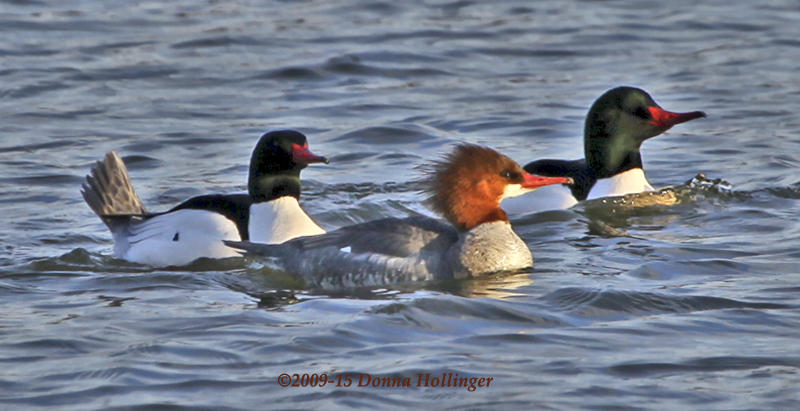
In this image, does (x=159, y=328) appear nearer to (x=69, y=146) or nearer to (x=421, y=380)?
(x=421, y=380)

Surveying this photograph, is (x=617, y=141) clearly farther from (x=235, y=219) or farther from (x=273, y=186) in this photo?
(x=235, y=219)

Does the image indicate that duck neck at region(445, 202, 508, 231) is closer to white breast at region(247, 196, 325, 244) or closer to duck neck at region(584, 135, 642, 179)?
white breast at region(247, 196, 325, 244)

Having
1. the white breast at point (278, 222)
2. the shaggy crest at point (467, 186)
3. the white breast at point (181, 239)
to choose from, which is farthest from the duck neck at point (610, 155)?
the white breast at point (181, 239)

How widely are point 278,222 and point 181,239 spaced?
64cm

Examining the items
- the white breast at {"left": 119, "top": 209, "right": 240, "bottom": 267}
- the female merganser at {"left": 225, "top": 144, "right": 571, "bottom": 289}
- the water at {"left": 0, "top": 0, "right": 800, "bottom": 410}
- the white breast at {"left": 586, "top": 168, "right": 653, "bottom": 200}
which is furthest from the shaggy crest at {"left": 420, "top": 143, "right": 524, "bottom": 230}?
the white breast at {"left": 586, "top": 168, "right": 653, "bottom": 200}

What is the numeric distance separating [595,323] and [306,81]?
8311 mm

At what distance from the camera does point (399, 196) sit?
36.2 ft

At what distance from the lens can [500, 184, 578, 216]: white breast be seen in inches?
414

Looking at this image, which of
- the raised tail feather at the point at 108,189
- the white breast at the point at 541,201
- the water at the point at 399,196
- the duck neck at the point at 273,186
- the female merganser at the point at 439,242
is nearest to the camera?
the water at the point at 399,196

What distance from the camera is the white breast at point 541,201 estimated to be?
1051cm

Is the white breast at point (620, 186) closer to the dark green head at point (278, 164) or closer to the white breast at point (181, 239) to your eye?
the dark green head at point (278, 164)

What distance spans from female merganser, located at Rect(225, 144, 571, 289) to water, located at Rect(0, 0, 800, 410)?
0.18m

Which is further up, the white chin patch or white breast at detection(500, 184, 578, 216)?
the white chin patch

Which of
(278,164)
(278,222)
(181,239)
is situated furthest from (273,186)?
(181,239)
